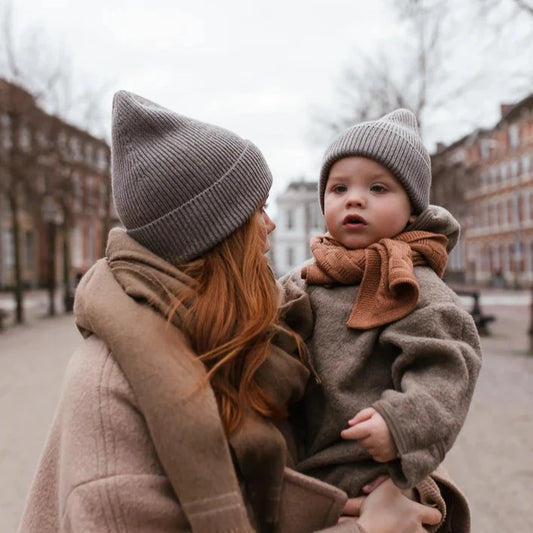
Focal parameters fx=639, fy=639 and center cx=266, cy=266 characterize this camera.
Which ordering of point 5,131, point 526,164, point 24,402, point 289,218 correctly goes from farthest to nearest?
1. point 289,218
2. point 526,164
3. point 5,131
4. point 24,402

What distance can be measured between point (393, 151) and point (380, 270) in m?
0.34

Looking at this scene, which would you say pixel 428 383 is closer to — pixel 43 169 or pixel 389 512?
pixel 389 512

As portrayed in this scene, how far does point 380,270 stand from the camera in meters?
1.66

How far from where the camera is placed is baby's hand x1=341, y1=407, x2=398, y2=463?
1.38 metres

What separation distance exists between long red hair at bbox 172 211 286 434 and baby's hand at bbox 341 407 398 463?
0.55 feet

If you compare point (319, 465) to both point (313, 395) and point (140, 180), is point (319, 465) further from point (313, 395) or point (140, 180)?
point (140, 180)

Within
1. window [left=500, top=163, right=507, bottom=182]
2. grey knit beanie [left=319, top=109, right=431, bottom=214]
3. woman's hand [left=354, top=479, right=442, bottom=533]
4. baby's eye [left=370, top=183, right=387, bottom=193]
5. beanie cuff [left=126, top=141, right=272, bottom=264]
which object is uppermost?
window [left=500, top=163, right=507, bottom=182]

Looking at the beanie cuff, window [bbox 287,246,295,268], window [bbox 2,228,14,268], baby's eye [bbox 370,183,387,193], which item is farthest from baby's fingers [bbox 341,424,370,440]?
window [bbox 287,246,295,268]

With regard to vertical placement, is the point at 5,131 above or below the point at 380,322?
above

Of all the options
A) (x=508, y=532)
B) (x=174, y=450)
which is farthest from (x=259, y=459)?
(x=508, y=532)

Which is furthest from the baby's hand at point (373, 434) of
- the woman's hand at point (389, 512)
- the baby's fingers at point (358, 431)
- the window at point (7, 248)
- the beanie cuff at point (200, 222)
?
the window at point (7, 248)

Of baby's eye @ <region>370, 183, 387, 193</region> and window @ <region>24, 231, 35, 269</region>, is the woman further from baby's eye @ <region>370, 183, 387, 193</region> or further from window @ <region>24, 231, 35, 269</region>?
window @ <region>24, 231, 35, 269</region>

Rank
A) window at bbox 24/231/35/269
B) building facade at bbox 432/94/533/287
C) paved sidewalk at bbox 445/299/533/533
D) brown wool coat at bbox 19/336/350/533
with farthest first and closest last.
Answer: building facade at bbox 432/94/533/287
window at bbox 24/231/35/269
paved sidewalk at bbox 445/299/533/533
brown wool coat at bbox 19/336/350/533

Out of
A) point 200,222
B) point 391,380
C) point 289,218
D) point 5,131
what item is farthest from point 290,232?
point 200,222
